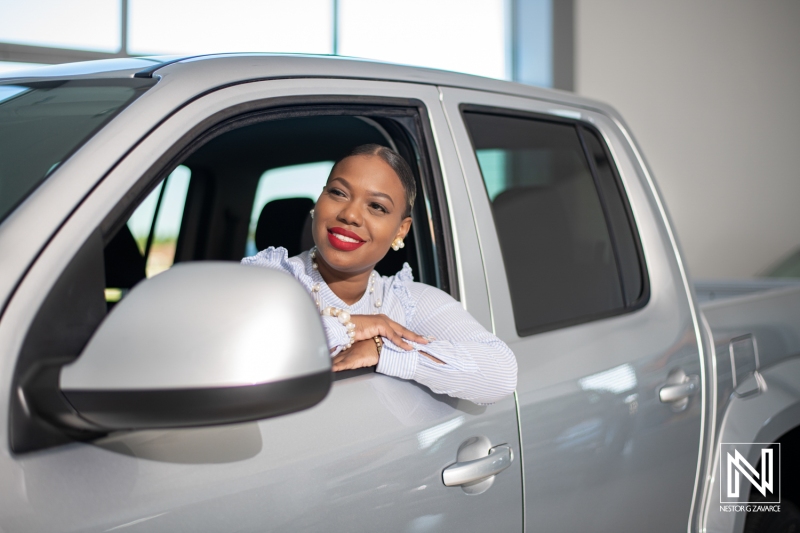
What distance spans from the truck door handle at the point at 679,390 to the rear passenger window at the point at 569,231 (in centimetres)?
22

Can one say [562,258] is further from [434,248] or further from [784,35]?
[784,35]

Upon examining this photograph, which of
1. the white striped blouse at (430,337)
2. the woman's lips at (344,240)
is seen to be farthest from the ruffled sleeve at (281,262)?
the woman's lips at (344,240)

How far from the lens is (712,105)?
25.1 feet

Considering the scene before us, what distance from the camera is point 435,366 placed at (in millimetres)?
1187

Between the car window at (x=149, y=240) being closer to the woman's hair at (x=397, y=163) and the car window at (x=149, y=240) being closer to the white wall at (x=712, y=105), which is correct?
the woman's hair at (x=397, y=163)

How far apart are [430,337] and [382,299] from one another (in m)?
0.14

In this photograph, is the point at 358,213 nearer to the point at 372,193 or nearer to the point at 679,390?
the point at 372,193

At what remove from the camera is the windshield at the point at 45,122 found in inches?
35.7

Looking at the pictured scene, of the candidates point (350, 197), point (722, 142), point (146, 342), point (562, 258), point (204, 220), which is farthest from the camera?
point (722, 142)

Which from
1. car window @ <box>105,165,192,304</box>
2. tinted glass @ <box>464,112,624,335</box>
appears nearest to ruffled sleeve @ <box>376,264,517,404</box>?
tinted glass @ <box>464,112,624,335</box>

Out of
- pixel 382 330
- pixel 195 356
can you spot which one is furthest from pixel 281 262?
pixel 195 356

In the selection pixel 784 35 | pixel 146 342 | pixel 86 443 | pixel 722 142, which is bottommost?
pixel 86 443

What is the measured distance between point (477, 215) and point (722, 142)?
724 centimetres

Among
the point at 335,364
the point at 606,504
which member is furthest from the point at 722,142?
the point at 335,364
